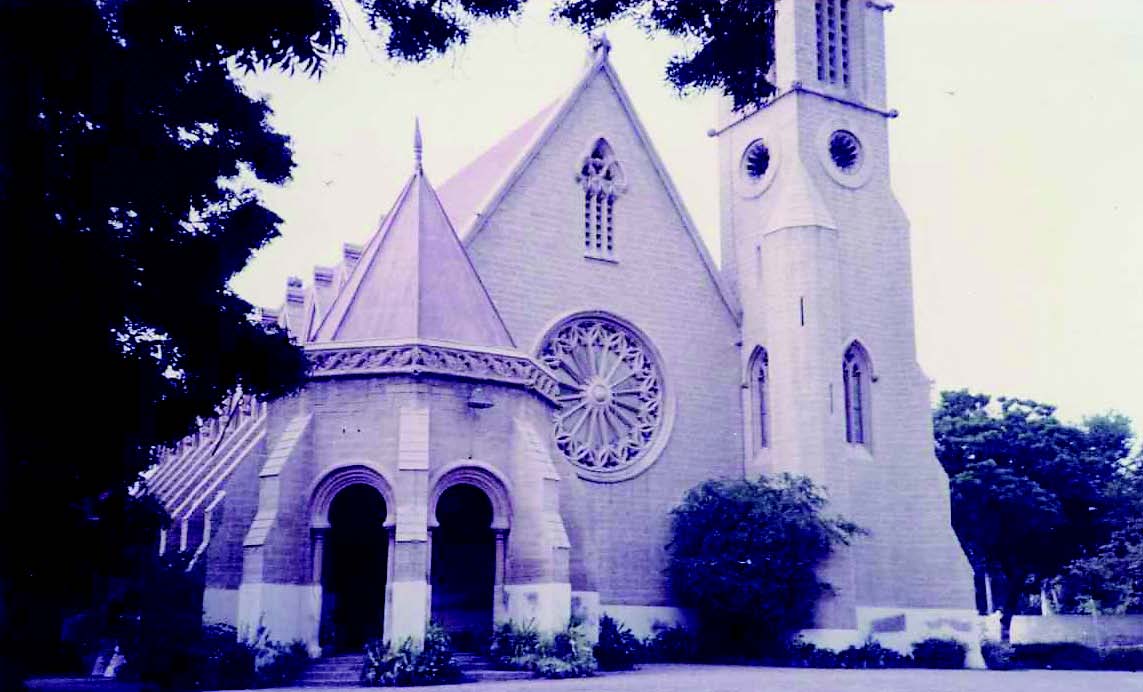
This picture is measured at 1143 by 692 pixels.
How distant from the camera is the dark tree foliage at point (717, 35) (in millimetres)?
10617

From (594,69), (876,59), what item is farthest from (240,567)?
(876,59)

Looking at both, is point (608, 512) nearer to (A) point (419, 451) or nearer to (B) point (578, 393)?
(B) point (578, 393)

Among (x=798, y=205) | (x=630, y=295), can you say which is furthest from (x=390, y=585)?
(x=798, y=205)

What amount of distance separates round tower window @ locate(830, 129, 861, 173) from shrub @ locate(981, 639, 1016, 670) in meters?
13.3

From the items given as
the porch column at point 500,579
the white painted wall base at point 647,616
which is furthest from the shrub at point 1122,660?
the porch column at point 500,579

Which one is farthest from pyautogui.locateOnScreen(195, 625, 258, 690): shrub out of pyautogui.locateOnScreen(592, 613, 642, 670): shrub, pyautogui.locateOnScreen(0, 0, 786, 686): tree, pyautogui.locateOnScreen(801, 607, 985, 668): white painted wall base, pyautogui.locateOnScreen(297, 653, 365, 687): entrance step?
pyautogui.locateOnScreen(801, 607, 985, 668): white painted wall base

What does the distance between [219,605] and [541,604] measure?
586cm

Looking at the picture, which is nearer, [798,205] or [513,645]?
[513,645]

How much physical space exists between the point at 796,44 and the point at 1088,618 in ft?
68.2

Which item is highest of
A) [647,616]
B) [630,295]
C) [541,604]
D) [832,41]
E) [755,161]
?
[832,41]

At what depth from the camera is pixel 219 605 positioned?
22.2 m

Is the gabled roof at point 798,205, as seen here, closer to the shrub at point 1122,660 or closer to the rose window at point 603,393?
the rose window at point 603,393

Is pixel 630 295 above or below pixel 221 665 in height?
above

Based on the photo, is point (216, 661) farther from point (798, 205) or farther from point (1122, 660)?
point (1122, 660)
